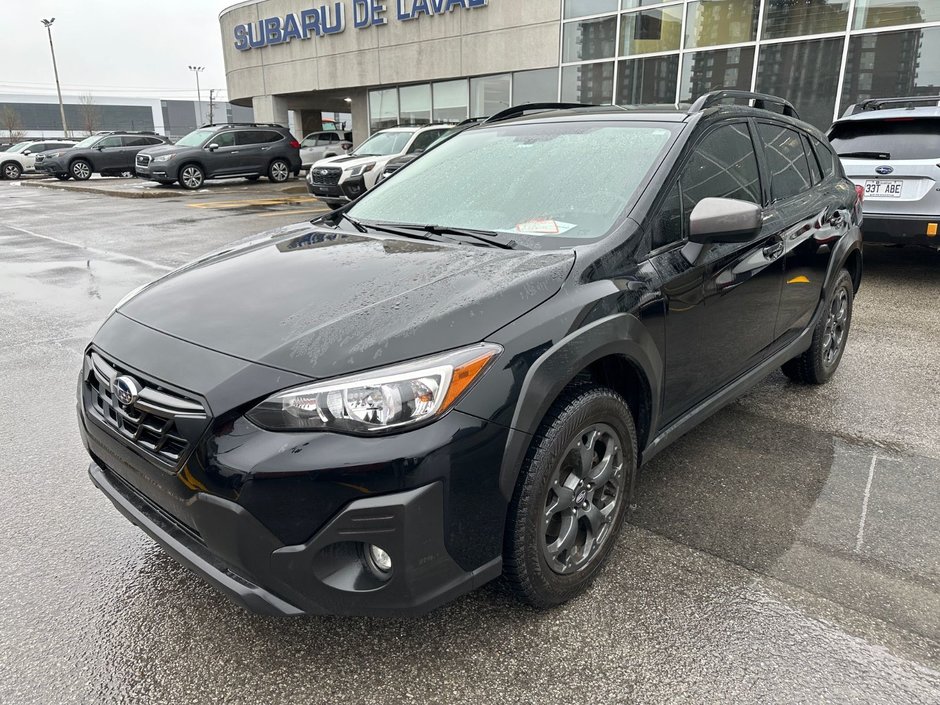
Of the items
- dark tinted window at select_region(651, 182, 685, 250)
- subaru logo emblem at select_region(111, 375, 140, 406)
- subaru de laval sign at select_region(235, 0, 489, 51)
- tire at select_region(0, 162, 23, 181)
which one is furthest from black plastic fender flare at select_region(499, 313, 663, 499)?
tire at select_region(0, 162, 23, 181)

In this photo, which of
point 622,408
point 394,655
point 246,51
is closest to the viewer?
point 394,655

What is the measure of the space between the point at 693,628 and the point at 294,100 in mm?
29770

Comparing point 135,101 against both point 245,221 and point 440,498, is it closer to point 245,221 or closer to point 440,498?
point 245,221

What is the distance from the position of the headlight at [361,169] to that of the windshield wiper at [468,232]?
11.7 m

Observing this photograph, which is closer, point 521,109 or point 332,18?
point 521,109

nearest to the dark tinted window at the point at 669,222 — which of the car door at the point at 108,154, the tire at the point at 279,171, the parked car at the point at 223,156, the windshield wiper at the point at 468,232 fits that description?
the windshield wiper at the point at 468,232

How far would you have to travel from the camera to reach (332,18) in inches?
947

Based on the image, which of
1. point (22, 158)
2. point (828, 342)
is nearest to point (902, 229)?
point (828, 342)

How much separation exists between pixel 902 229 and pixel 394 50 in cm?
1923

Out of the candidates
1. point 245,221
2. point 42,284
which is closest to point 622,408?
point 42,284

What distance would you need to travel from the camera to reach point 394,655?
2.20 metres

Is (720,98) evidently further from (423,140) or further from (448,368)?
(423,140)

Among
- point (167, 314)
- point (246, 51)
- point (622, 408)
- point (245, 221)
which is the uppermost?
point (246, 51)

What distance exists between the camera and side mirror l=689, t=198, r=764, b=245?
8.71 ft
